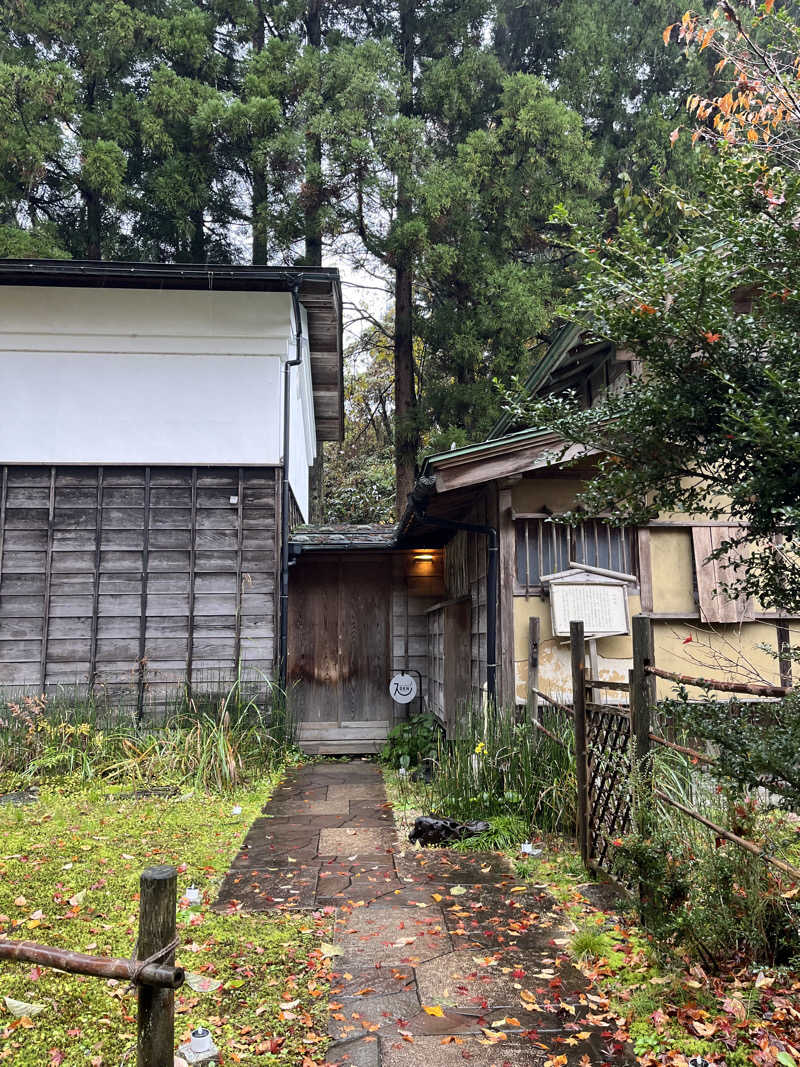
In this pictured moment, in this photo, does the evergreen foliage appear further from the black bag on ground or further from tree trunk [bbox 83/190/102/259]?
the black bag on ground

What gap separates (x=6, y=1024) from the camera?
278 cm

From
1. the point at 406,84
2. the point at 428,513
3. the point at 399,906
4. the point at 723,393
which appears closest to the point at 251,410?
the point at 428,513

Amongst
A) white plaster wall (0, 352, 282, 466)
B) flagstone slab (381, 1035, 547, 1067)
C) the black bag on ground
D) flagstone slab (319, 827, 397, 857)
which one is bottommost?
flagstone slab (381, 1035, 547, 1067)

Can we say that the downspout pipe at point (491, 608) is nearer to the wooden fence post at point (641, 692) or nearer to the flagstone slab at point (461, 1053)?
the wooden fence post at point (641, 692)

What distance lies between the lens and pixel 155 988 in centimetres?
180

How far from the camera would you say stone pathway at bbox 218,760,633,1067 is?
2.63 metres

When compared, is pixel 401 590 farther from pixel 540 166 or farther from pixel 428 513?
pixel 540 166

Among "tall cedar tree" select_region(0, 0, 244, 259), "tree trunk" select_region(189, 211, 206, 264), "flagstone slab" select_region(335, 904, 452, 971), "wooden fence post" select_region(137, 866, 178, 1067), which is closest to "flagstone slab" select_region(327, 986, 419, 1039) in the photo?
"flagstone slab" select_region(335, 904, 452, 971)

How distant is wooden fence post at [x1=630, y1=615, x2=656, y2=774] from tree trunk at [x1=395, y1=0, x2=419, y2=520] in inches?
382

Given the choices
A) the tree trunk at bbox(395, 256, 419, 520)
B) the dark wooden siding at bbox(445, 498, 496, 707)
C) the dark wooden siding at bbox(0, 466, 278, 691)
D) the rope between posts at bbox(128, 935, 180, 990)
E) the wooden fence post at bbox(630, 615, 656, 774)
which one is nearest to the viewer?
the rope between posts at bbox(128, 935, 180, 990)

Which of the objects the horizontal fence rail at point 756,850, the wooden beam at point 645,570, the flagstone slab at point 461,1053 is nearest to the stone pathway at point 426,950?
the flagstone slab at point 461,1053

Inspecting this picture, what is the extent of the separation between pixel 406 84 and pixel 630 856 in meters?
14.3

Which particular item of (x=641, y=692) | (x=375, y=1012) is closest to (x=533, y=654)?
(x=641, y=692)

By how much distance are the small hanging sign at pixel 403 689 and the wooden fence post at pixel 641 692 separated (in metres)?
5.49
